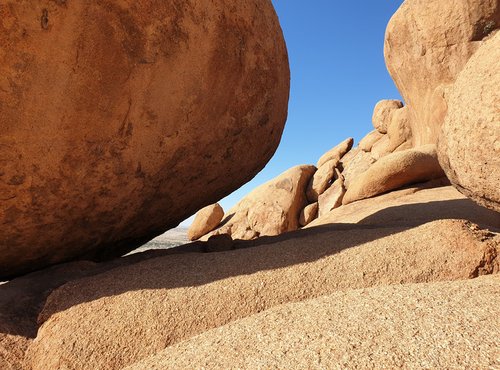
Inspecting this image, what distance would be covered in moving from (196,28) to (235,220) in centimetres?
828

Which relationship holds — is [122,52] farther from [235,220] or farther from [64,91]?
[235,220]

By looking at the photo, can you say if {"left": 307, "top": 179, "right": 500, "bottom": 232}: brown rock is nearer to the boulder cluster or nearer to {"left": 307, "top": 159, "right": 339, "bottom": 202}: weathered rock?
the boulder cluster

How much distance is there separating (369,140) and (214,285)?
10746 mm

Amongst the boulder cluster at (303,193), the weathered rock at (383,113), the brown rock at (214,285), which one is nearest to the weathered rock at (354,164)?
the boulder cluster at (303,193)

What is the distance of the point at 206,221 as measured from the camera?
10953 mm

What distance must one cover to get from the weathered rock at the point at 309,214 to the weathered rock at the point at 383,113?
3.71m

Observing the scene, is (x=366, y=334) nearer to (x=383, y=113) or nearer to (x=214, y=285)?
(x=214, y=285)

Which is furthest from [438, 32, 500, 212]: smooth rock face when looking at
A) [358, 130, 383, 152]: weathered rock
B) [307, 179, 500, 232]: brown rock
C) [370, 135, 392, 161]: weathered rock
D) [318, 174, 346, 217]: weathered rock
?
[358, 130, 383, 152]: weathered rock

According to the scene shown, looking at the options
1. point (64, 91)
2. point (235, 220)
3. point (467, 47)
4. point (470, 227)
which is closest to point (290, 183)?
point (235, 220)

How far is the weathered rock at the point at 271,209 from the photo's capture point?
32.9ft

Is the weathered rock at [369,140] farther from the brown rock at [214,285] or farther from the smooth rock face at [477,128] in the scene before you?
the smooth rock face at [477,128]

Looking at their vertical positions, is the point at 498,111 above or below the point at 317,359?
above

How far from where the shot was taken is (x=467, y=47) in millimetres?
7770

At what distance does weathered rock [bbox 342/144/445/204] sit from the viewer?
256 inches
